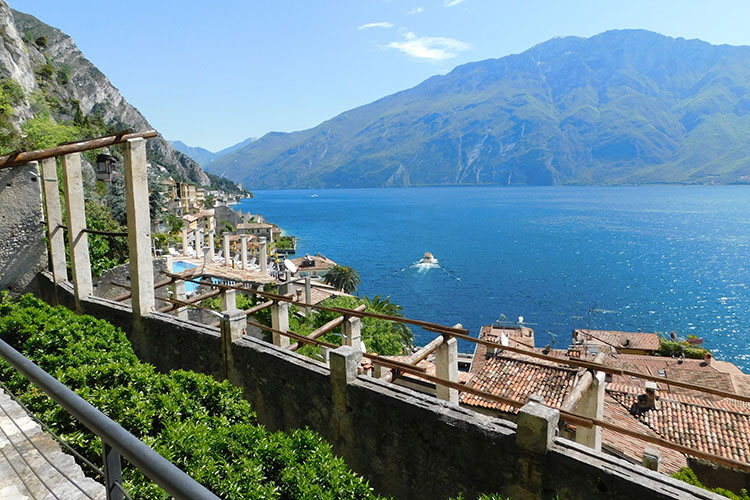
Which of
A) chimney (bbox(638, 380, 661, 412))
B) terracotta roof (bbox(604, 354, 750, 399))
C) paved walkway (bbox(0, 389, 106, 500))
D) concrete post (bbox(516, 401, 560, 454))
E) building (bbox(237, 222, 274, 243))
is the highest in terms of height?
paved walkway (bbox(0, 389, 106, 500))

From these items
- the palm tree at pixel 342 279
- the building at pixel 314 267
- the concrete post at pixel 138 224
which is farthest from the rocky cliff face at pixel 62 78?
the building at pixel 314 267

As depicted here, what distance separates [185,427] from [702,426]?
17355mm

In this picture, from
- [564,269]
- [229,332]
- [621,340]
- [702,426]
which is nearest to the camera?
[229,332]

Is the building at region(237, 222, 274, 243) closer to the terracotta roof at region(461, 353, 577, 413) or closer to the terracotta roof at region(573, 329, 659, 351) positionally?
the terracotta roof at region(573, 329, 659, 351)

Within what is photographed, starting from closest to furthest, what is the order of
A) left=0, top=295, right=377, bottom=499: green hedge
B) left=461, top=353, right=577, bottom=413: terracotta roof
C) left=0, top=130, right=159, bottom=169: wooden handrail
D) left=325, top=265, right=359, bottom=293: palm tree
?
left=0, top=295, right=377, bottom=499: green hedge < left=0, top=130, right=159, bottom=169: wooden handrail < left=461, top=353, right=577, bottom=413: terracotta roof < left=325, top=265, right=359, bottom=293: palm tree

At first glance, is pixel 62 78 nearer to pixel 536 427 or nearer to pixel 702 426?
pixel 702 426

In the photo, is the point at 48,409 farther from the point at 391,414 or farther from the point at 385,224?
the point at 385,224

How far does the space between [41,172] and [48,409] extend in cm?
1052

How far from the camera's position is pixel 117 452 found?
222 centimetres

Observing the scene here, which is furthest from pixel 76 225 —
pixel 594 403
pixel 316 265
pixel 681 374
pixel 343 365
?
pixel 316 265

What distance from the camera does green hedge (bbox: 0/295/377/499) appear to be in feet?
15.1

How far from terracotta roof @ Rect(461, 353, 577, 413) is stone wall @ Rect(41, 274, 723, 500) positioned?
937cm

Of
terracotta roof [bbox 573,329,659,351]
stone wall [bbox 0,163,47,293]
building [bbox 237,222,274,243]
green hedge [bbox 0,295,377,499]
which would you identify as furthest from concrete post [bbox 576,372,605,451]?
building [bbox 237,222,274,243]

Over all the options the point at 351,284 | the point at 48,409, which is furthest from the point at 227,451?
the point at 351,284
